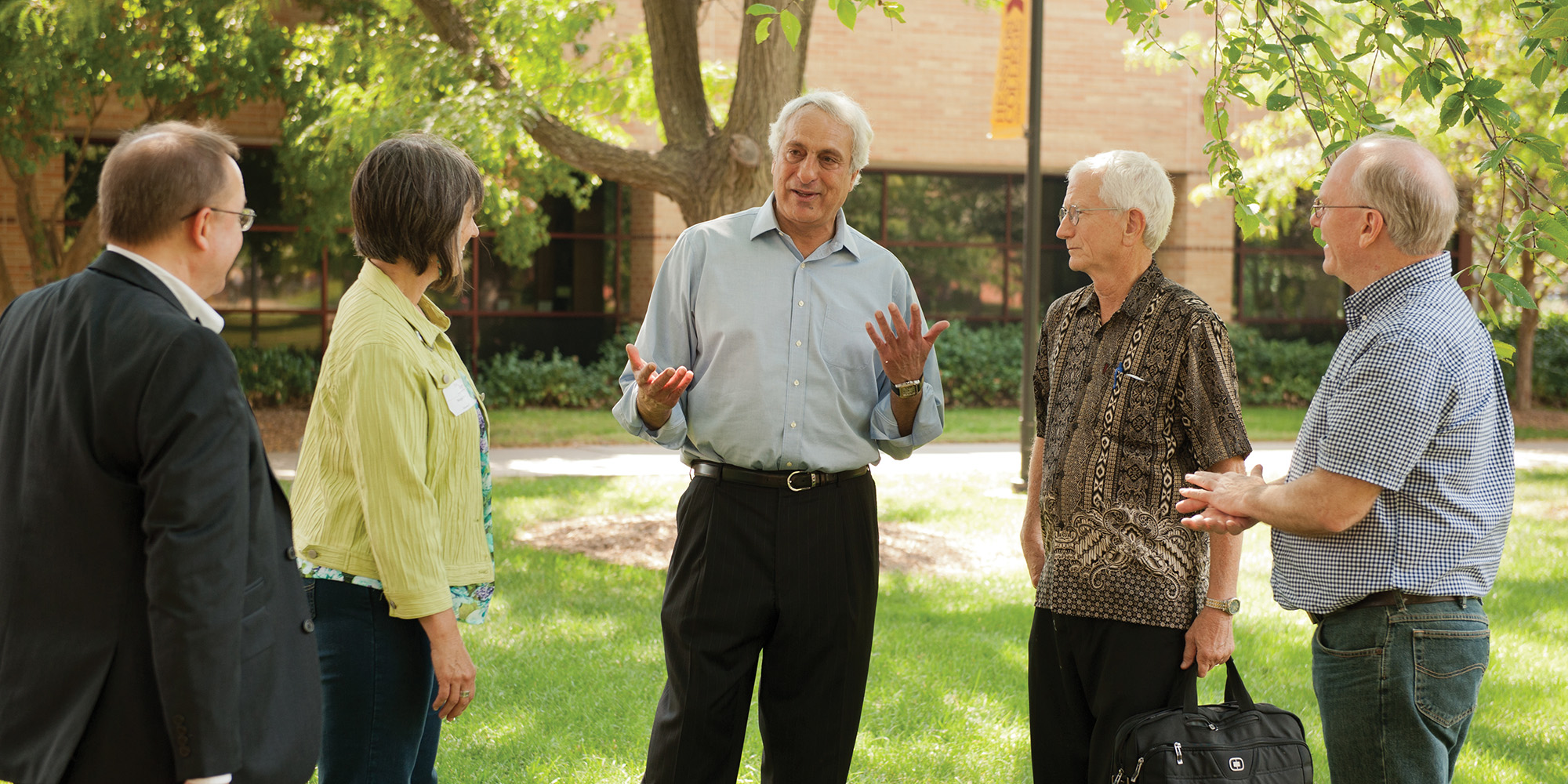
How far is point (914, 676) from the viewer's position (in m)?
5.64

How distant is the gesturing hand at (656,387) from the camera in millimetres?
3135

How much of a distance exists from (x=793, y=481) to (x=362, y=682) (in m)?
1.25

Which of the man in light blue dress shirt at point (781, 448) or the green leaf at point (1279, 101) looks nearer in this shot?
the man in light blue dress shirt at point (781, 448)

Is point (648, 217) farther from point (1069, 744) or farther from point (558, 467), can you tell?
point (1069, 744)

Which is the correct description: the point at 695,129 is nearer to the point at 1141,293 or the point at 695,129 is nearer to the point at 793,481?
the point at 793,481

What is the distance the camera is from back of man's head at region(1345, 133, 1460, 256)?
263cm

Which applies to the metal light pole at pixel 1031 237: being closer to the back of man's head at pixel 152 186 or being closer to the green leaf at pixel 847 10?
the green leaf at pixel 847 10

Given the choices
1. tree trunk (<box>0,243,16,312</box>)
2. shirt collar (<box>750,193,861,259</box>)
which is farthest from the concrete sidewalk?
shirt collar (<box>750,193,861,259</box>)

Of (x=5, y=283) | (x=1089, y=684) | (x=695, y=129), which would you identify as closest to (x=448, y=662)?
(x=1089, y=684)

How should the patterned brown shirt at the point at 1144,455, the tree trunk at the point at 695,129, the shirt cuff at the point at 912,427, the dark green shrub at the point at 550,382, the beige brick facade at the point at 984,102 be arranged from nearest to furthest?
the patterned brown shirt at the point at 1144,455 → the shirt cuff at the point at 912,427 → the tree trunk at the point at 695,129 → the dark green shrub at the point at 550,382 → the beige brick facade at the point at 984,102

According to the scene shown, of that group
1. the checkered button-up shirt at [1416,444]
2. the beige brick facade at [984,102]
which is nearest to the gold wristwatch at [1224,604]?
the checkered button-up shirt at [1416,444]

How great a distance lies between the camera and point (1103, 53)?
19.6 m

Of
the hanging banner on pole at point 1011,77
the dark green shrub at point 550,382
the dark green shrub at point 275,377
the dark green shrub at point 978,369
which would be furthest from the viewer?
the dark green shrub at point 978,369

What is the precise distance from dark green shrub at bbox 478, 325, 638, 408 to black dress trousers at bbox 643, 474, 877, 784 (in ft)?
45.3
